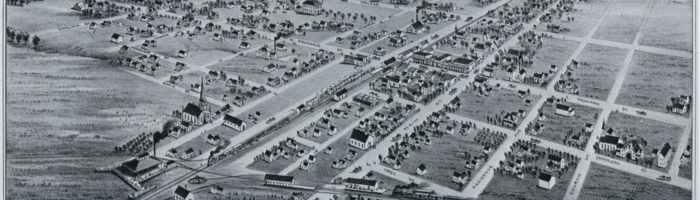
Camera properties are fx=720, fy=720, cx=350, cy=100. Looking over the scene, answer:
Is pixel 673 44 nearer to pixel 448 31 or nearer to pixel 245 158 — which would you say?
pixel 448 31

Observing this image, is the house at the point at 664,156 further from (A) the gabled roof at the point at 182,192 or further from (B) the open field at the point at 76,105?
(B) the open field at the point at 76,105

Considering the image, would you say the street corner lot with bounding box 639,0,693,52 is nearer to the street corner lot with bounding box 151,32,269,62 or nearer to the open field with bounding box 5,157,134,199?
the street corner lot with bounding box 151,32,269,62

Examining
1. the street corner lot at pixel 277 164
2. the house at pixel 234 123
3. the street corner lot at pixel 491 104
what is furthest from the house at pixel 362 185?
the street corner lot at pixel 491 104

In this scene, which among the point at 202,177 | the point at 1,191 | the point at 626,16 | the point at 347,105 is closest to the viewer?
the point at 1,191

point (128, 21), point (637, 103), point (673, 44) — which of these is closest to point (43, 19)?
point (128, 21)

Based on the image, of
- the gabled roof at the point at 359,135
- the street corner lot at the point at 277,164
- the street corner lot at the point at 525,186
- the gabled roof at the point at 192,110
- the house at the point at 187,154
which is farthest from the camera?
the gabled roof at the point at 192,110

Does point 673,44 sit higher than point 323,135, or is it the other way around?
point 673,44

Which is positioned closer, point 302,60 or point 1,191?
point 1,191

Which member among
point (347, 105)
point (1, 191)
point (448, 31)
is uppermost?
point (448, 31)
